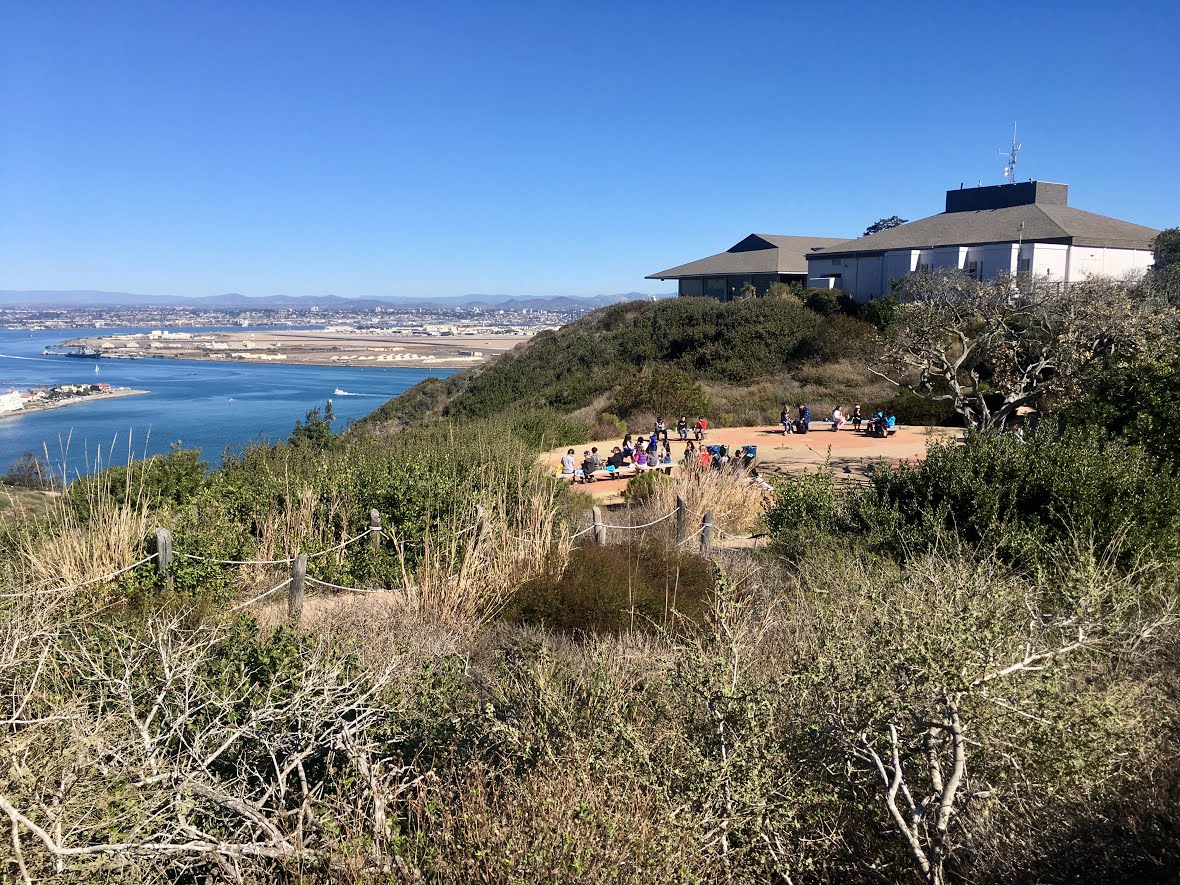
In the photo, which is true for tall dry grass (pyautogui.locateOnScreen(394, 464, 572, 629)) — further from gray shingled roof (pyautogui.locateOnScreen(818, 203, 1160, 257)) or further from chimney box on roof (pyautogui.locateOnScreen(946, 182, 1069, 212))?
chimney box on roof (pyautogui.locateOnScreen(946, 182, 1069, 212))

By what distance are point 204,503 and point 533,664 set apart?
6105 mm

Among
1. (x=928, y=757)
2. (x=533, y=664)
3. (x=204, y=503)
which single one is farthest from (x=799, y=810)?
(x=204, y=503)

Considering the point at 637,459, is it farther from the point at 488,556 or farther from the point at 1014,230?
the point at 1014,230

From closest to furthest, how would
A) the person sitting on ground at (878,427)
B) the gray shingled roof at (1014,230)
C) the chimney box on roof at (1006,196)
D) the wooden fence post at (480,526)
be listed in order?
the wooden fence post at (480,526), the person sitting on ground at (878,427), the gray shingled roof at (1014,230), the chimney box on roof at (1006,196)

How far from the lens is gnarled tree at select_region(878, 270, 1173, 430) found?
17672 mm

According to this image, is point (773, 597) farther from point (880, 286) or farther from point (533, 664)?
point (880, 286)

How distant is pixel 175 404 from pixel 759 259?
39.1 metres

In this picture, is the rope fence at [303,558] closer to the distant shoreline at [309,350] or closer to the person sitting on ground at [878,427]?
the person sitting on ground at [878,427]

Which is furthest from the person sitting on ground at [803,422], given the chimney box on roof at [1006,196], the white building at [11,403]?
the white building at [11,403]

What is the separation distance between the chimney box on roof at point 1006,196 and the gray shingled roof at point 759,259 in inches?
287

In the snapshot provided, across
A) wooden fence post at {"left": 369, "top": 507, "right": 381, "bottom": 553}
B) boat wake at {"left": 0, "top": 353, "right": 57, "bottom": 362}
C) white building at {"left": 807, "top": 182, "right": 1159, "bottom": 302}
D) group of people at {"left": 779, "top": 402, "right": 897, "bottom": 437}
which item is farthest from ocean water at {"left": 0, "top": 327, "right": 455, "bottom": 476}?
white building at {"left": 807, "top": 182, "right": 1159, "bottom": 302}

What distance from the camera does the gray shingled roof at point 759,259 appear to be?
46.6 metres

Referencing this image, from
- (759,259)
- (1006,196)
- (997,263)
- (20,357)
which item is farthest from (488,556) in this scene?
(20,357)

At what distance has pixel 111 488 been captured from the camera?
9.73 metres
